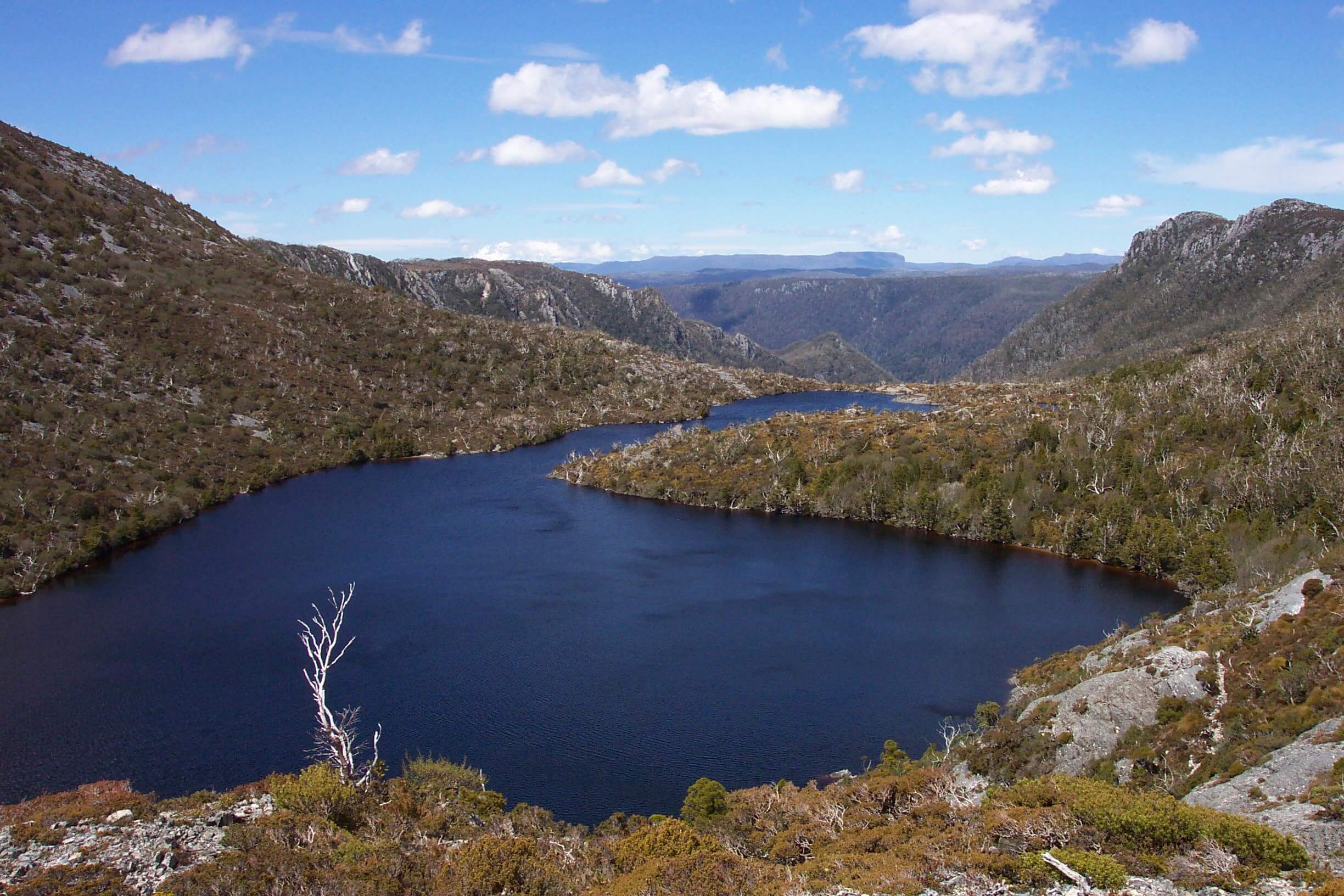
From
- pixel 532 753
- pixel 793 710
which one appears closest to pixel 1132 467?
pixel 793 710

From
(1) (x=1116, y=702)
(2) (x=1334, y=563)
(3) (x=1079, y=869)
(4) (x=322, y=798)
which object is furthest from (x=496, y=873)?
(2) (x=1334, y=563)

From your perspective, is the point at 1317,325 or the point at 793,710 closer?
the point at 793,710

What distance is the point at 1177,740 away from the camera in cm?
3941

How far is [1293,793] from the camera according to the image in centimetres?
2883

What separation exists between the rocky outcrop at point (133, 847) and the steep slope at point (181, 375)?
64.4 meters

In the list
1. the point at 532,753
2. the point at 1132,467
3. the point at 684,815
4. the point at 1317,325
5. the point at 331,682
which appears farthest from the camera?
the point at 1317,325

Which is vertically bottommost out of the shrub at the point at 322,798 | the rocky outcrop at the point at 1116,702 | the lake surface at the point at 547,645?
the lake surface at the point at 547,645

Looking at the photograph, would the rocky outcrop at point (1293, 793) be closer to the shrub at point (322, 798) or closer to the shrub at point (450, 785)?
the shrub at point (450, 785)

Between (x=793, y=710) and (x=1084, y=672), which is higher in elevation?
(x=1084, y=672)

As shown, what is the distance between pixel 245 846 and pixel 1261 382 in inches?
4607

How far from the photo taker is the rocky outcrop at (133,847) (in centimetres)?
2559

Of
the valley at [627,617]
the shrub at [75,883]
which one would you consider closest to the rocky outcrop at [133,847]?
the valley at [627,617]

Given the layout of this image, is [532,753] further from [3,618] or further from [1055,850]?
[3,618]

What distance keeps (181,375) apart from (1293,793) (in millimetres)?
142542
